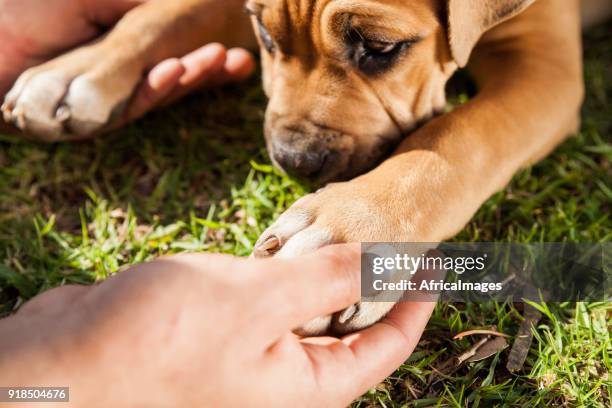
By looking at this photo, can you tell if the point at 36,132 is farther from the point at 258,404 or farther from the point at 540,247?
the point at 540,247

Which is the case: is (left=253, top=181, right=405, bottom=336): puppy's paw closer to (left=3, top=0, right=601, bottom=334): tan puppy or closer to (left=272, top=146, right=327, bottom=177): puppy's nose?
(left=3, top=0, right=601, bottom=334): tan puppy

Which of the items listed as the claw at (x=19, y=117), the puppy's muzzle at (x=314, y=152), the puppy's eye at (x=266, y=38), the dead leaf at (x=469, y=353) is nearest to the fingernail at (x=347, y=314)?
the dead leaf at (x=469, y=353)

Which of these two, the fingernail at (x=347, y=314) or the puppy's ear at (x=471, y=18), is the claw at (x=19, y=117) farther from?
the puppy's ear at (x=471, y=18)

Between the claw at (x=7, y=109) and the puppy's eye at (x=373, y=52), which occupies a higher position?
the claw at (x=7, y=109)

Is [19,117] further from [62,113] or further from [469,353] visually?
[469,353]

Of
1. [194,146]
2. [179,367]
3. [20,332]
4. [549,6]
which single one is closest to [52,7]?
[194,146]

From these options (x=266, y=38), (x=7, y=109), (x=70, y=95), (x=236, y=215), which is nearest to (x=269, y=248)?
(x=236, y=215)
